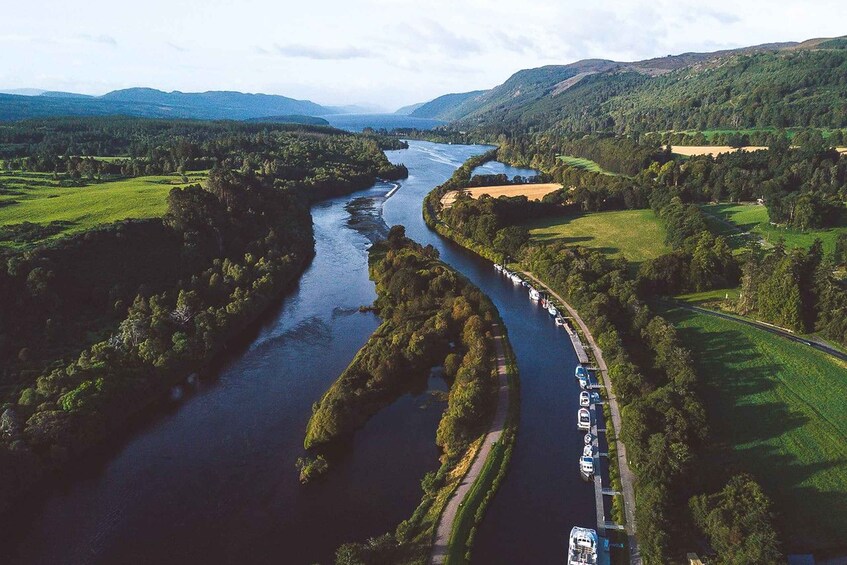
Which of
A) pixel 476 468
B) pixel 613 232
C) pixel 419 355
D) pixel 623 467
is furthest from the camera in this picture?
pixel 613 232

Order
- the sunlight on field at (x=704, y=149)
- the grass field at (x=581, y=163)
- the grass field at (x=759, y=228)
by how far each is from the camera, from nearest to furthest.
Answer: the grass field at (x=759, y=228) < the sunlight on field at (x=704, y=149) < the grass field at (x=581, y=163)

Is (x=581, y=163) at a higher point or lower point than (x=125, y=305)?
higher

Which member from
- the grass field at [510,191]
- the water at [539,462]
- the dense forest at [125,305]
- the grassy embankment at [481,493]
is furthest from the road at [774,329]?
the grass field at [510,191]

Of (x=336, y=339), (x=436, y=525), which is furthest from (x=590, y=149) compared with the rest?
(x=436, y=525)

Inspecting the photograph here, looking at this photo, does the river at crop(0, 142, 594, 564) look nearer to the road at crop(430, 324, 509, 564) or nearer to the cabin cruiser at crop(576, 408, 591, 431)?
the cabin cruiser at crop(576, 408, 591, 431)

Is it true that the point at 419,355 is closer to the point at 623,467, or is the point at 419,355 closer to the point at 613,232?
the point at 623,467

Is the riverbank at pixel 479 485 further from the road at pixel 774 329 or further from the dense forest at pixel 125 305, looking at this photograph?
the dense forest at pixel 125 305

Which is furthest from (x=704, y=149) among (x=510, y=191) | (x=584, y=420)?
(x=584, y=420)
